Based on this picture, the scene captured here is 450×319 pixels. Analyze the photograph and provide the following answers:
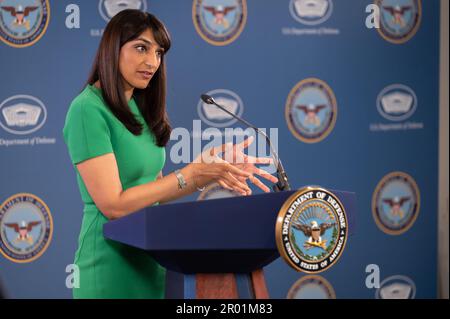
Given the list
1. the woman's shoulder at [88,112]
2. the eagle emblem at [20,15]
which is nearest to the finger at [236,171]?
the woman's shoulder at [88,112]

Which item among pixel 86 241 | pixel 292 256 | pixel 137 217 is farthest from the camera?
pixel 86 241

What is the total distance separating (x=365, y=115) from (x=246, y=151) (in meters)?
0.76

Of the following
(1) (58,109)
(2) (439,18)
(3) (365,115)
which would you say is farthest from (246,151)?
(2) (439,18)

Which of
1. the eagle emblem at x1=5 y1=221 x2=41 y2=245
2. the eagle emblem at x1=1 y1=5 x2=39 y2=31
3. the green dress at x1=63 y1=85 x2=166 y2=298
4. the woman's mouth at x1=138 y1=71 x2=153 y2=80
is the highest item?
the eagle emblem at x1=1 y1=5 x2=39 y2=31

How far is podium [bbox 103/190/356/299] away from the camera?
1397 millimetres

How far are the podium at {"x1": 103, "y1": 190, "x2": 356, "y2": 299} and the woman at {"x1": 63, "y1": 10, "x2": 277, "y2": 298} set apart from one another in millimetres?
290

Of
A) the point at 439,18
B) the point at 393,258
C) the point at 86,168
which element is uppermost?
the point at 439,18

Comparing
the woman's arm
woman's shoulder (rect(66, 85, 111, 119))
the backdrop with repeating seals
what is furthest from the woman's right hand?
the backdrop with repeating seals

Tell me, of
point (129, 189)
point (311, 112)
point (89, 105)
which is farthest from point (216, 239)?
point (311, 112)

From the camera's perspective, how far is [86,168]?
1791mm

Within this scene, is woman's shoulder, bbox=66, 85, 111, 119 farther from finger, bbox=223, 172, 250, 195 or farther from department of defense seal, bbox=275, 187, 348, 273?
department of defense seal, bbox=275, 187, 348, 273

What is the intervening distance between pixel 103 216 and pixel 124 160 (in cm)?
17

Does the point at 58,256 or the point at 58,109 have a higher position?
the point at 58,109
